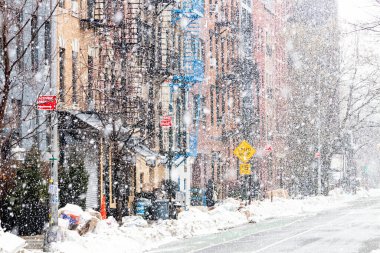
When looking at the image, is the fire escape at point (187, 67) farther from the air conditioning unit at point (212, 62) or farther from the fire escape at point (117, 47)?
→ the fire escape at point (117, 47)

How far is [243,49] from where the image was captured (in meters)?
55.1

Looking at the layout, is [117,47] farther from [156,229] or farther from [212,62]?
[212,62]

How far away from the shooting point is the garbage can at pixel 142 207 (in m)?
31.1

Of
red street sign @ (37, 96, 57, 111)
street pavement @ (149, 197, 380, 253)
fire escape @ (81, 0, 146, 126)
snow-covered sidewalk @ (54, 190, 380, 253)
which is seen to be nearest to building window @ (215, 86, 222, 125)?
snow-covered sidewalk @ (54, 190, 380, 253)

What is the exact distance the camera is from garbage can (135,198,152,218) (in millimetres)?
31111

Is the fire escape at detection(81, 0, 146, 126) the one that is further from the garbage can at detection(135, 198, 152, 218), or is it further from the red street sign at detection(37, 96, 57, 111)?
the red street sign at detection(37, 96, 57, 111)

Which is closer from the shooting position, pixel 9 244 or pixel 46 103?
pixel 9 244

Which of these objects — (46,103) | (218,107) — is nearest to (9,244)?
(46,103)

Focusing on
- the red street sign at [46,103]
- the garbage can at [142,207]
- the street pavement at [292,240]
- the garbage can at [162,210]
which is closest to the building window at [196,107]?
the garbage can at [142,207]

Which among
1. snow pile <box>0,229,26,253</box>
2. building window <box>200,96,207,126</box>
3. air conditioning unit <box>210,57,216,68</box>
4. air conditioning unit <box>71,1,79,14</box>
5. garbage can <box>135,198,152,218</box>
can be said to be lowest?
garbage can <box>135,198,152,218</box>

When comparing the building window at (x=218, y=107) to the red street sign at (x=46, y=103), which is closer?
the red street sign at (x=46, y=103)

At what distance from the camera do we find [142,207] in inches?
1264

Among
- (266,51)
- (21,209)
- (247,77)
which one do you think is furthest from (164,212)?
(266,51)

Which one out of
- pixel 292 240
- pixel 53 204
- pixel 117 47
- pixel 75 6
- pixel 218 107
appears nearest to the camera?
pixel 53 204
